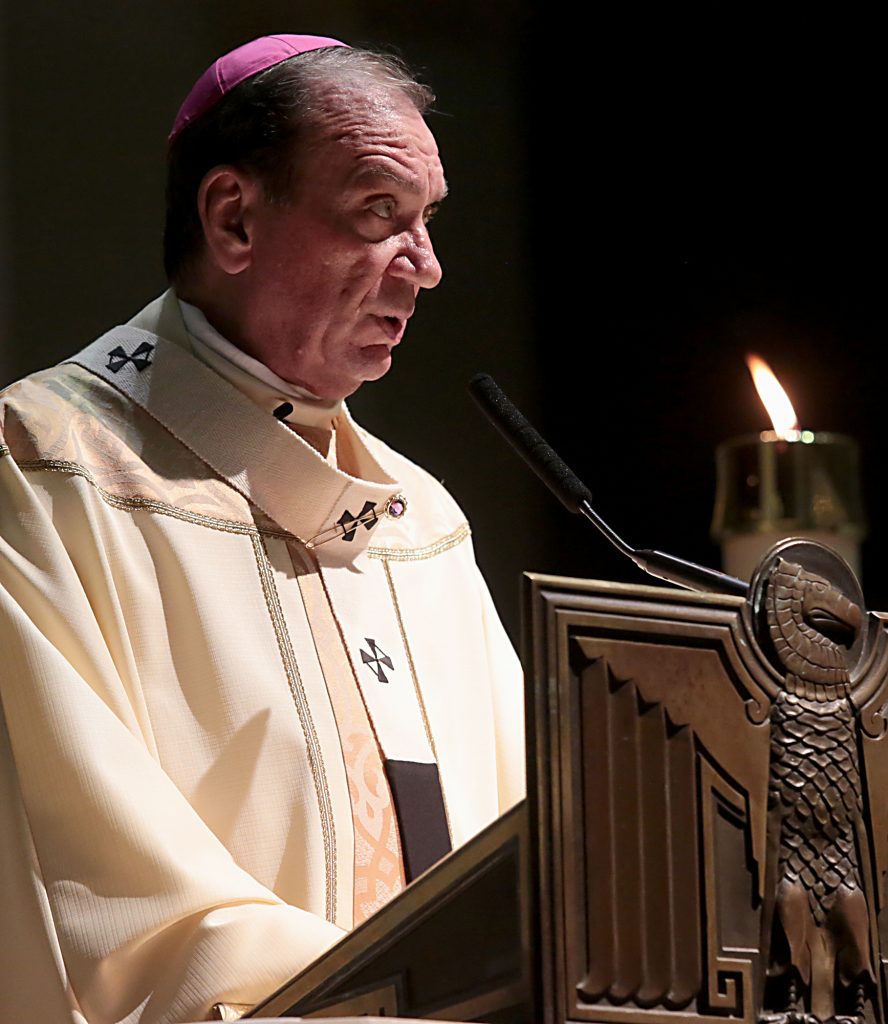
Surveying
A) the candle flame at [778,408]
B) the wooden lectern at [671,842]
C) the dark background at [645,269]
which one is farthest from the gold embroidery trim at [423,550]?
the dark background at [645,269]

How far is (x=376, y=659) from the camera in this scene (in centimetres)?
309

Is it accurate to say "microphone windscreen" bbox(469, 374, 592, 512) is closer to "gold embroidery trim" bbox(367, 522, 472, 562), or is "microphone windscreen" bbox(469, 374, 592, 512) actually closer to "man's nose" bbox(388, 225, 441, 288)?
"man's nose" bbox(388, 225, 441, 288)

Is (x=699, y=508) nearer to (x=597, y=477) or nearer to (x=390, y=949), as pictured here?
(x=597, y=477)

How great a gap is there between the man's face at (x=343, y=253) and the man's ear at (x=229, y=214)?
0.02m

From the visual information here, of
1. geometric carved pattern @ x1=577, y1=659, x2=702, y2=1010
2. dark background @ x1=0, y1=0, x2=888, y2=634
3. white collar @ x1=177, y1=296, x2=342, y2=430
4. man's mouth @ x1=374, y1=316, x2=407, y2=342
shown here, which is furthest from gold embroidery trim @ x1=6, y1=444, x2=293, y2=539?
dark background @ x1=0, y1=0, x2=888, y2=634

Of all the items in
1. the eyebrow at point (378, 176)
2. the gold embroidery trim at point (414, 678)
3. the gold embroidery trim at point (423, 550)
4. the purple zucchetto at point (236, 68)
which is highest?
the purple zucchetto at point (236, 68)

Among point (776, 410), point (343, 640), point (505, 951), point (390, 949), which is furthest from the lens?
point (343, 640)

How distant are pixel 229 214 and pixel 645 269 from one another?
7.59ft

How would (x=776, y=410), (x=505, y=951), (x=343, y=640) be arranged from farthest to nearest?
(x=343, y=640) < (x=776, y=410) < (x=505, y=951)

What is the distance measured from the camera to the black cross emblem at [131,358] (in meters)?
3.05

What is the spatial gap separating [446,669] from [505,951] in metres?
1.40

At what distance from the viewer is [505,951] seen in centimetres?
183

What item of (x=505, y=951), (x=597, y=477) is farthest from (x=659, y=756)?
(x=597, y=477)

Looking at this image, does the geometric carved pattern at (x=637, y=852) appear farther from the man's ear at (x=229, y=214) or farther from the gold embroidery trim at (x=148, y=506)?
the man's ear at (x=229, y=214)
